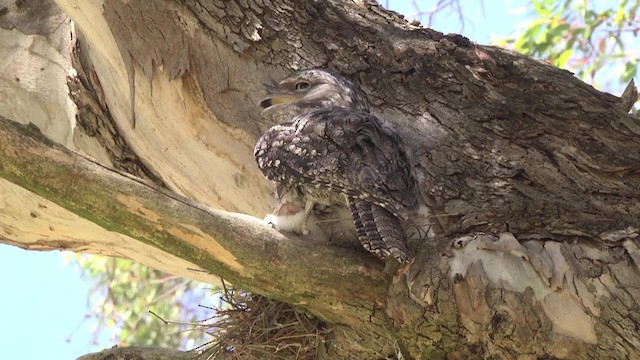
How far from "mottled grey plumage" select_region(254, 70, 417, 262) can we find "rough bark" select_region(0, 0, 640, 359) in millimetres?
129

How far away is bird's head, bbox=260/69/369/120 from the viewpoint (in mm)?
3234

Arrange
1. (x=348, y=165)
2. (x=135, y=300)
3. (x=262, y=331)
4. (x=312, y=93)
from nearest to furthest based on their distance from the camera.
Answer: (x=348, y=165), (x=262, y=331), (x=312, y=93), (x=135, y=300)

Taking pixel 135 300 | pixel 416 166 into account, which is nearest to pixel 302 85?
pixel 416 166

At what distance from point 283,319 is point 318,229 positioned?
354 mm

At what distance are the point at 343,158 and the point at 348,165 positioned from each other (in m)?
0.04

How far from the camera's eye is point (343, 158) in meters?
2.81

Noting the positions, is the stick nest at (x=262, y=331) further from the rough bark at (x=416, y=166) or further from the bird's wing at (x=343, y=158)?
the bird's wing at (x=343, y=158)

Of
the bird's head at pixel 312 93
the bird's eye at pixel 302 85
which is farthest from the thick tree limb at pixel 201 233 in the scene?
the bird's eye at pixel 302 85

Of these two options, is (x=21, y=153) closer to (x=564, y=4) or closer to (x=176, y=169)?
(x=176, y=169)

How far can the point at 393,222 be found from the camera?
2.61m

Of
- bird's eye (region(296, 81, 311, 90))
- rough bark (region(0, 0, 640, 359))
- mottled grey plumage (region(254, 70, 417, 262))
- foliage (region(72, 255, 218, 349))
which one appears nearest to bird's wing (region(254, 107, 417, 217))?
mottled grey plumage (region(254, 70, 417, 262))

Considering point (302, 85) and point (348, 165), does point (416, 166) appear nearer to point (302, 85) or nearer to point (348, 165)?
point (348, 165)

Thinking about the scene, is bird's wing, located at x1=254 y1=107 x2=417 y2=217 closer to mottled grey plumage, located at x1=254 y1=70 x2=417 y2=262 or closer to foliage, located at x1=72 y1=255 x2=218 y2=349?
mottled grey plumage, located at x1=254 y1=70 x2=417 y2=262

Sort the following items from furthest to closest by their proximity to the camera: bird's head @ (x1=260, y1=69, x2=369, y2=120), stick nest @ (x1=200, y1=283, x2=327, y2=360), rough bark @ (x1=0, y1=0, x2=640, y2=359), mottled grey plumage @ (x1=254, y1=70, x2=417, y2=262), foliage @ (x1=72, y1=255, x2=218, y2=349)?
1. foliage @ (x1=72, y1=255, x2=218, y2=349)
2. bird's head @ (x1=260, y1=69, x2=369, y2=120)
3. stick nest @ (x1=200, y1=283, x2=327, y2=360)
4. mottled grey plumage @ (x1=254, y1=70, x2=417, y2=262)
5. rough bark @ (x1=0, y1=0, x2=640, y2=359)
